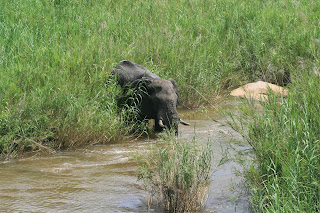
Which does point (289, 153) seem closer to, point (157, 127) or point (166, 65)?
point (157, 127)

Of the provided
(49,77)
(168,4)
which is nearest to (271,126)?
(49,77)

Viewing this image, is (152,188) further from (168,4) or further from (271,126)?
(168,4)

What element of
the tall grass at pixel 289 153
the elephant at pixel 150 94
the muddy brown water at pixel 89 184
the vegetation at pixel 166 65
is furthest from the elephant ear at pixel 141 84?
the tall grass at pixel 289 153

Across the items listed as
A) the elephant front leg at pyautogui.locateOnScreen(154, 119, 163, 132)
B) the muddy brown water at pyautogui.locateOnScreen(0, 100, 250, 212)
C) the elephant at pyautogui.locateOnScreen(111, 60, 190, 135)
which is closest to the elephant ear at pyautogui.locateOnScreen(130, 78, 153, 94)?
the elephant at pyautogui.locateOnScreen(111, 60, 190, 135)

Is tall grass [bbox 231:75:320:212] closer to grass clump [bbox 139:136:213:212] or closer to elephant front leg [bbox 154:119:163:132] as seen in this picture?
grass clump [bbox 139:136:213:212]

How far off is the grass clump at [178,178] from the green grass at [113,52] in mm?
1557

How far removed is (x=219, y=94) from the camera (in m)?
10.9

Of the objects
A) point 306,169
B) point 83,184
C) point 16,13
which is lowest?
point 83,184

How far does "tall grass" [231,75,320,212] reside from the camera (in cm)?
428

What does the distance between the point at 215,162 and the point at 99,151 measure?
1.73 meters

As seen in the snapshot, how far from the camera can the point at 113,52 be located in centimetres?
923

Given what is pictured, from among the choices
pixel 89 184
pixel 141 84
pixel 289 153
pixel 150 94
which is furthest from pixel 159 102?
pixel 289 153

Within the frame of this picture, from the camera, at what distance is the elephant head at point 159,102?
795cm

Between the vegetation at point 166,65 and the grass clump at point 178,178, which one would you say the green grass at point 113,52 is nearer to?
the vegetation at point 166,65
